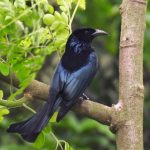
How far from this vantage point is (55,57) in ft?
14.5

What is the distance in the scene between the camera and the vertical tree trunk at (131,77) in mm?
1648

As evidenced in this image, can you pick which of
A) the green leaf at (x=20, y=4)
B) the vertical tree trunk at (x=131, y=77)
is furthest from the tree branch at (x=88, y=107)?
the green leaf at (x=20, y=4)

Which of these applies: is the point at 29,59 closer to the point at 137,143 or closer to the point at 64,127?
the point at 137,143

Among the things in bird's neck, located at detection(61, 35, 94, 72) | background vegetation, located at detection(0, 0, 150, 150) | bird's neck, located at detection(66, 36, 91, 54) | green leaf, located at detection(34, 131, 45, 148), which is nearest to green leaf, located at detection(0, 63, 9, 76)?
background vegetation, located at detection(0, 0, 150, 150)

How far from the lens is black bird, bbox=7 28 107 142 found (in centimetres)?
173

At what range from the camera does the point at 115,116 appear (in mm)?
1679

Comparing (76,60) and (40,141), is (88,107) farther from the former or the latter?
(76,60)

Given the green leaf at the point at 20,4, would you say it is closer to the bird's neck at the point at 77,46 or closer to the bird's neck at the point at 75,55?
the bird's neck at the point at 75,55

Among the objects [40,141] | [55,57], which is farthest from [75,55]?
[55,57]

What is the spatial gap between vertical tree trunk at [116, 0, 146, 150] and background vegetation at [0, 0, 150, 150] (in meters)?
0.15

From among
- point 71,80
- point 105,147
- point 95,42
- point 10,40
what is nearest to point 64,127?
point 105,147

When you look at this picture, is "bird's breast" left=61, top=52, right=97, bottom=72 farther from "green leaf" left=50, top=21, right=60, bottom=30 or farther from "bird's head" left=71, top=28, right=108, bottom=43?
"green leaf" left=50, top=21, right=60, bottom=30

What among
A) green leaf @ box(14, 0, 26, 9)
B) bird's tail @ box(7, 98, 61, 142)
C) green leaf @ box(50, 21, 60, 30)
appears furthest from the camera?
bird's tail @ box(7, 98, 61, 142)

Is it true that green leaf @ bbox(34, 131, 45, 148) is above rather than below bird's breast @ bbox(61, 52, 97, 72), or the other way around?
below
